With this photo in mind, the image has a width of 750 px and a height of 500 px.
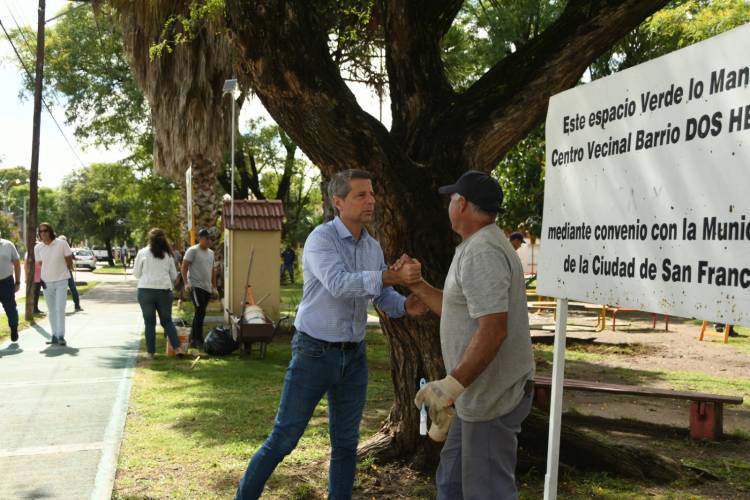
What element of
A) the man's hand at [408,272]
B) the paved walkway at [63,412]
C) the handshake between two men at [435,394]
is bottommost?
the paved walkway at [63,412]

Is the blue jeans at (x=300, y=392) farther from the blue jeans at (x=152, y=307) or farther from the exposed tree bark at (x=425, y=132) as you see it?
the blue jeans at (x=152, y=307)

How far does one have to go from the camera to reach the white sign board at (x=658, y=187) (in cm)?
271

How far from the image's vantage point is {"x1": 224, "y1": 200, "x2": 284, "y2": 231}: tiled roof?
15.4 metres

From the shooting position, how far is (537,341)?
13438mm

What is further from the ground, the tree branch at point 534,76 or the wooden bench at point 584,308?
the tree branch at point 534,76

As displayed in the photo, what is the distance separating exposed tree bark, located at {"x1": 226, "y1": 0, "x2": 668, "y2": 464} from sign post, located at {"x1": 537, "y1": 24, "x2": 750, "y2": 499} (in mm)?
1402

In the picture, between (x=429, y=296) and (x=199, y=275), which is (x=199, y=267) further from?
(x=429, y=296)

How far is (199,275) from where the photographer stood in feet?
39.1

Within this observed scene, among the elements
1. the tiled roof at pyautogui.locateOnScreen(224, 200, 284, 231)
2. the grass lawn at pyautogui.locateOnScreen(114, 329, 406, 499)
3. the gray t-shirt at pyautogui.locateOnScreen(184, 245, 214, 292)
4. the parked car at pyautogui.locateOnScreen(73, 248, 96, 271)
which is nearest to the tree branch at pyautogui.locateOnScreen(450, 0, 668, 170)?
the grass lawn at pyautogui.locateOnScreen(114, 329, 406, 499)

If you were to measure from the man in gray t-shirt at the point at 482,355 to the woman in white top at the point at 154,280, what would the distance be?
781cm

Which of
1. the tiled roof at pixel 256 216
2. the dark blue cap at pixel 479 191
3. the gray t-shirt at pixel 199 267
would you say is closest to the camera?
the dark blue cap at pixel 479 191

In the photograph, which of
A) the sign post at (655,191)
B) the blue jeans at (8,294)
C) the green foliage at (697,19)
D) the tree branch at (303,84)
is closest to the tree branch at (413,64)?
the tree branch at (303,84)

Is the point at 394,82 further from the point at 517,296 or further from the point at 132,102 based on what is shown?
the point at 132,102

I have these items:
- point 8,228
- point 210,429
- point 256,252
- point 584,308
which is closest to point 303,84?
point 210,429
